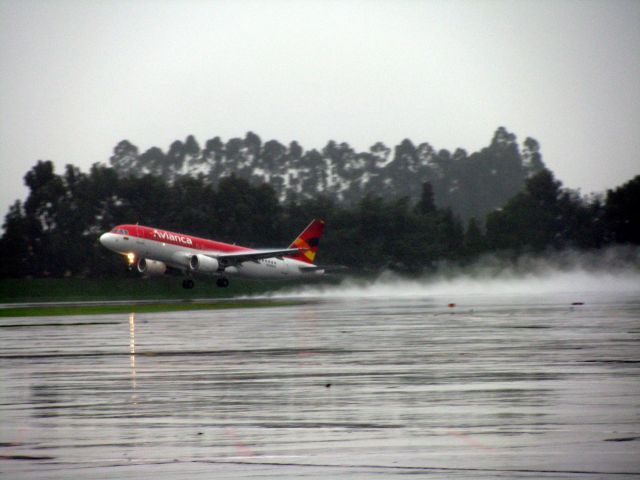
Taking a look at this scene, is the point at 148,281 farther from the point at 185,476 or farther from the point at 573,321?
the point at 185,476

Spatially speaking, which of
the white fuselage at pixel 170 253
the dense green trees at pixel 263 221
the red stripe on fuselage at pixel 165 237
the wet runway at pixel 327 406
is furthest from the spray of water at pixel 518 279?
the wet runway at pixel 327 406

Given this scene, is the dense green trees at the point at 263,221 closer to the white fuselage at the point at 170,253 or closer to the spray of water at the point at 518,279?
the spray of water at the point at 518,279

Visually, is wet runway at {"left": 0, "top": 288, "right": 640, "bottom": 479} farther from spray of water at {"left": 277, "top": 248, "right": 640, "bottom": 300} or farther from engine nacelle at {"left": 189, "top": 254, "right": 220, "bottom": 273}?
spray of water at {"left": 277, "top": 248, "right": 640, "bottom": 300}

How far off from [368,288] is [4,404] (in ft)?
242

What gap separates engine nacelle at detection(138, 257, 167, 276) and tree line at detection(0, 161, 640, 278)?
102ft

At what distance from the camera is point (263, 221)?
378 feet

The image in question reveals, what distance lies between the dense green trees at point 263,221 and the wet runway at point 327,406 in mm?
81753

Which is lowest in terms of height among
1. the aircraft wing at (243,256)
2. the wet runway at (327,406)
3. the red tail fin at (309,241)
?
the wet runway at (327,406)

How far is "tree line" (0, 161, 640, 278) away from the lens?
4309 inches

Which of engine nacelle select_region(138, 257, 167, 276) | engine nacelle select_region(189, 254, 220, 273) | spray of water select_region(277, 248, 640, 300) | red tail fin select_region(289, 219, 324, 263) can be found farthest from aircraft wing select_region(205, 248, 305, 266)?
red tail fin select_region(289, 219, 324, 263)

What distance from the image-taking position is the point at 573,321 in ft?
108

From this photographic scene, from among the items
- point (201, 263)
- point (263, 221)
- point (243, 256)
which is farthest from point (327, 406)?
point (263, 221)

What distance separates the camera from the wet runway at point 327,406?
10508 millimetres

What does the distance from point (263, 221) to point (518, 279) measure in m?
38.0
